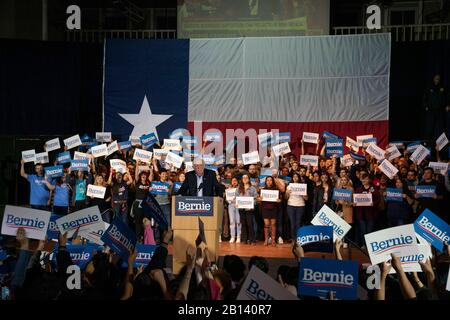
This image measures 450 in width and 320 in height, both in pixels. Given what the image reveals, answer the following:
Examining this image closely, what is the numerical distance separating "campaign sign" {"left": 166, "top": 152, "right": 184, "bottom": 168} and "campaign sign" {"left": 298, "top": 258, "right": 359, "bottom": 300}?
9.46m

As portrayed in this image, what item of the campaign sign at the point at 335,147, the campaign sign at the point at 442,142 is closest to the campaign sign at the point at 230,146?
the campaign sign at the point at 335,147

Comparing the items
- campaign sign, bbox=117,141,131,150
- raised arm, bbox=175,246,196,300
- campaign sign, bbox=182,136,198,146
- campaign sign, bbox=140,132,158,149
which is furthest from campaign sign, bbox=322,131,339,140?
raised arm, bbox=175,246,196,300

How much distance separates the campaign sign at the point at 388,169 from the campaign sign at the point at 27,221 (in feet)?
24.4

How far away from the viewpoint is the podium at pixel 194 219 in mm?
7566

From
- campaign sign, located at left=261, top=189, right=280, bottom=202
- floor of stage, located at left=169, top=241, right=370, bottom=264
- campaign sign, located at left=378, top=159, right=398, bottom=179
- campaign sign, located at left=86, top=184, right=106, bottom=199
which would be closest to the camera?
floor of stage, located at left=169, top=241, right=370, bottom=264

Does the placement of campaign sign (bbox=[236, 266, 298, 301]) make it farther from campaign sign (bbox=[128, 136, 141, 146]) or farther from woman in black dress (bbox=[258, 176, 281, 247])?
campaign sign (bbox=[128, 136, 141, 146])

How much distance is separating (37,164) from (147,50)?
4.10 metres

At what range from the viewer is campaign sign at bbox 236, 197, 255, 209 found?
11.7 metres

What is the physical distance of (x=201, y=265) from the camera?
432 cm

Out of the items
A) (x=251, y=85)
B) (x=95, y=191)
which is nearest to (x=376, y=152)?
(x=251, y=85)

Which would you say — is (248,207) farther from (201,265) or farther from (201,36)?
(201,265)
